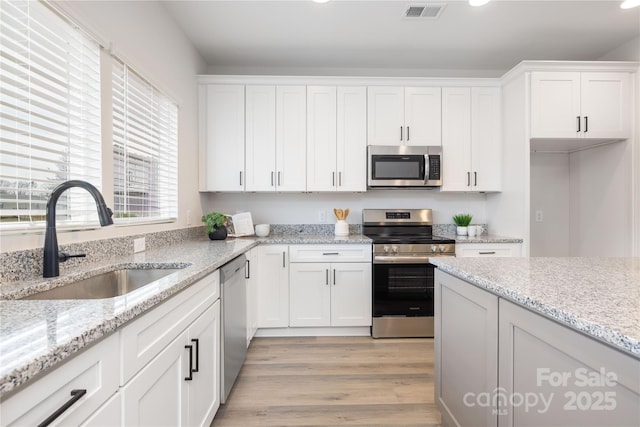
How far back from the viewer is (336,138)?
3102mm

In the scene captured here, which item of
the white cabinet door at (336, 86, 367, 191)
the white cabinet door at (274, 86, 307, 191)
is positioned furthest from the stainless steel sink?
the white cabinet door at (336, 86, 367, 191)

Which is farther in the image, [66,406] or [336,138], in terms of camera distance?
[336,138]

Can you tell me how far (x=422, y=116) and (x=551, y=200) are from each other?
1769mm

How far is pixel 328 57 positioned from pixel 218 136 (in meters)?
1.39

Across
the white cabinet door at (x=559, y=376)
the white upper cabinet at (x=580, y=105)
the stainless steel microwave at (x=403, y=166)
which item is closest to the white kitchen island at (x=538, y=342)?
the white cabinet door at (x=559, y=376)

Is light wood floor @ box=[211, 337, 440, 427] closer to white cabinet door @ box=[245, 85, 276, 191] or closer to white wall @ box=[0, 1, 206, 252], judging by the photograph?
white wall @ box=[0, 1, 206, 252]

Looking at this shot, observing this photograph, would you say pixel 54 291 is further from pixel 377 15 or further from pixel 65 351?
pixel 377 15

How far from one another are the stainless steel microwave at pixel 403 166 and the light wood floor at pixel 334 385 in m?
1.51

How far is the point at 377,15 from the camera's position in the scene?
2.46 meters

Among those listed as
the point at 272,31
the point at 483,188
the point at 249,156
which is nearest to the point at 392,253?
the point at 483,188

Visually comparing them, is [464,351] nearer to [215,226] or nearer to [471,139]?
[215,226]

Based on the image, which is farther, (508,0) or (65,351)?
(508,0)

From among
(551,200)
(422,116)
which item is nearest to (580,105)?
(551,200)

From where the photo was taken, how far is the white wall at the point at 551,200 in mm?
3381
